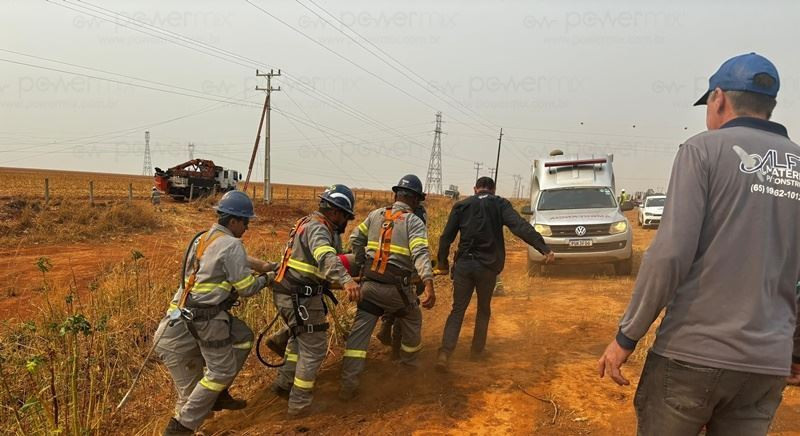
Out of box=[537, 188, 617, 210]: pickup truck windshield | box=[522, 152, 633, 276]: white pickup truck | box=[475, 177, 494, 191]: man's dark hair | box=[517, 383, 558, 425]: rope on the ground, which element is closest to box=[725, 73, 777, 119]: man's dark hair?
box=[517, 383, 558, 425]: rope on the ground

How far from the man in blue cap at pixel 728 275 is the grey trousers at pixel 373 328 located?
2.88 meters

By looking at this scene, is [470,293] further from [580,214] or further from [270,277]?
[580,214]

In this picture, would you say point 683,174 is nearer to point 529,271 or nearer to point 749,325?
point 749,325

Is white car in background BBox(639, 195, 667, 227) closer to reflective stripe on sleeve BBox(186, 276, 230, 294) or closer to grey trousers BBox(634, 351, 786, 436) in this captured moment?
reflective stripe on sleeve BBox(186, 276, 230, 294)

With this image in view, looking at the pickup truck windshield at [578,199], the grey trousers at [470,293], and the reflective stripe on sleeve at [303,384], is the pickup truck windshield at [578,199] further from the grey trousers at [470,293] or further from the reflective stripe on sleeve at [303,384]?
the reflective stripe on sleeve at [303,384]

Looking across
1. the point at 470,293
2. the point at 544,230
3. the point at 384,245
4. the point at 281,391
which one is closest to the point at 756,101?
the point at 384,245

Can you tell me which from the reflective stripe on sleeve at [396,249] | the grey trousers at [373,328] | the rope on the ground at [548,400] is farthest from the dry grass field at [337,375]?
the reflective stripe on sleeve at [396,249]

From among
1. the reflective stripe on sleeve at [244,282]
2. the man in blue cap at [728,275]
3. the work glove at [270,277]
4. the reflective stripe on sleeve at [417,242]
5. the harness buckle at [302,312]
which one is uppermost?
the man in blue cap at [728,275]

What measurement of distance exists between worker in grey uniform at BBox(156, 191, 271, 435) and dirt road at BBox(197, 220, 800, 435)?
0.49m

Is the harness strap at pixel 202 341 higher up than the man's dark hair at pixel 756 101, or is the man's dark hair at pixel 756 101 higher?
the man's dark hair at pixel 756 101

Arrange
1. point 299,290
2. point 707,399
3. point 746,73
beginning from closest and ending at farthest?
point 707,399 < point 746,73 < point 299,290

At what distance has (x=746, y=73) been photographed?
76.3 inches

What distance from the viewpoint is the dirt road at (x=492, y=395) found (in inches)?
152

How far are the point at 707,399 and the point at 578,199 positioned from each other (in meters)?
9.92
